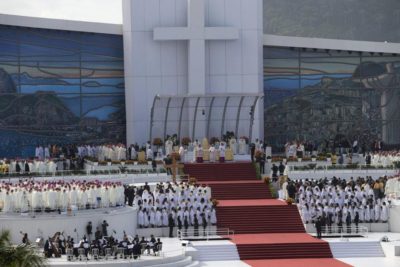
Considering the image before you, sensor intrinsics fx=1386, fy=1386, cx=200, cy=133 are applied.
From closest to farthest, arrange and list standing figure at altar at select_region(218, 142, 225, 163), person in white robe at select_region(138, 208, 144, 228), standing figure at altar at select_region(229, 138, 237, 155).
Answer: person in white robe at select_region(138, 208, 144, 228) < standing figure at altar at select_region(218, 142, 225, 163) < standing figure at altar at select_region(229, 138, 237, 155)

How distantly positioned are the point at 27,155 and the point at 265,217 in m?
22.4

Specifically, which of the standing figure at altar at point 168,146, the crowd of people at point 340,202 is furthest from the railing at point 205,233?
the standing figure at altar at point 168,146

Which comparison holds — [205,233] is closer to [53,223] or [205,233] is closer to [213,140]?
[53,223]

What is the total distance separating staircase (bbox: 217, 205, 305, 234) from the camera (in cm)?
5941

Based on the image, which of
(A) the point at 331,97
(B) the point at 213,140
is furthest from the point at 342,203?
(A) the point at 331,97

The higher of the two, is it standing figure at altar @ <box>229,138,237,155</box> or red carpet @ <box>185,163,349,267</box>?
standing figure at altar @ <box>229,138,237,155</box>

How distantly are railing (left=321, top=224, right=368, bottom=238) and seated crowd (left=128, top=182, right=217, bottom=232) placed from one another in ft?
15.8

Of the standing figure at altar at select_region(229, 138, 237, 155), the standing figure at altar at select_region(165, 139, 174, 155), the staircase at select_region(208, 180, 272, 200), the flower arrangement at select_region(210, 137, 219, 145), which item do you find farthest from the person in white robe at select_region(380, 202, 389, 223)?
the flower arrangement at select_region(210, 137, 219, 145)

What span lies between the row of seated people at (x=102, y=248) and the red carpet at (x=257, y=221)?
13.9ft

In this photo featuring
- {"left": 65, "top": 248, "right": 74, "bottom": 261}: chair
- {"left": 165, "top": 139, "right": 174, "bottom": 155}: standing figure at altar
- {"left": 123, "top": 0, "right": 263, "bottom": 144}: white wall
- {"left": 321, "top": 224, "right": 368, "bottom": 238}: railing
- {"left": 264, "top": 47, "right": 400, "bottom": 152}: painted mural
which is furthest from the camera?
{"left": 264, "top": 47, "right": 400, "bottom": 152}: painted mural

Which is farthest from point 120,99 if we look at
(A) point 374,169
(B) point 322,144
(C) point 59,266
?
(C) point 59,266

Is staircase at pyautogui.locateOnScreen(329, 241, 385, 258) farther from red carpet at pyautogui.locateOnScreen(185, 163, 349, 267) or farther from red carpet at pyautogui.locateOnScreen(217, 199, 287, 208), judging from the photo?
red carpet at pyautogui.locateOnScreen(217, 199, 287, 208)

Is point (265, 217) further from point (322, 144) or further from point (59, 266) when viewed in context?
point (322, 144)

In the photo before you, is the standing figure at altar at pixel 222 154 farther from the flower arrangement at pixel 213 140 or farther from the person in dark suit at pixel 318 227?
the person in dark suit at pixel 318 227
